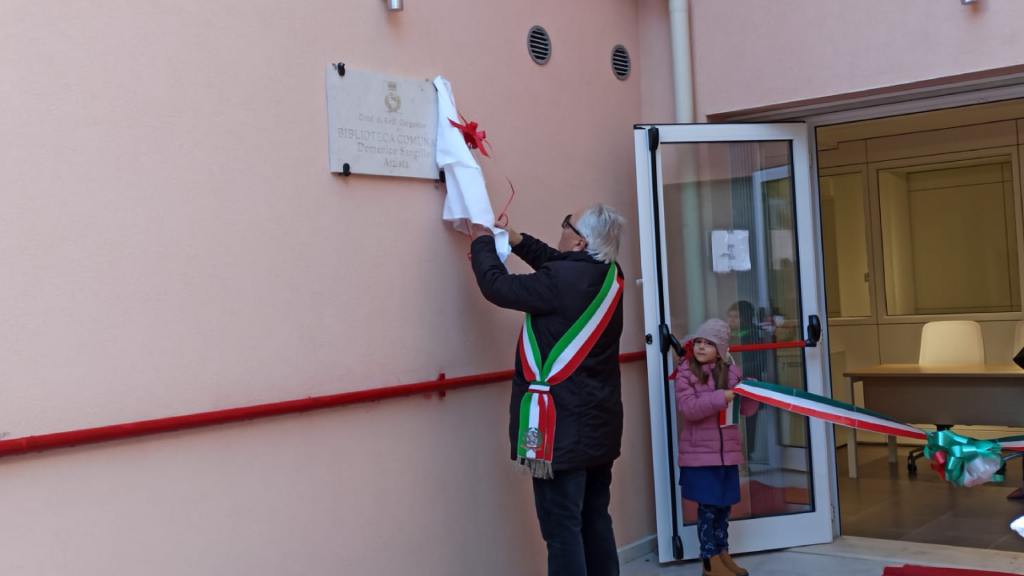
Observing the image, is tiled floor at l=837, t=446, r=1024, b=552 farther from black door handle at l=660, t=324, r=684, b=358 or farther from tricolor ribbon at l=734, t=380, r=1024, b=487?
tricolor ribbon at l=734, t=380, r=1024, b=487

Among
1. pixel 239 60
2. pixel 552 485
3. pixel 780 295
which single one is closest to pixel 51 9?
pixel 239 60

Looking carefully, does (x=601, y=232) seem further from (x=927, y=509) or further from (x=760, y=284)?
(x=927, y=509)

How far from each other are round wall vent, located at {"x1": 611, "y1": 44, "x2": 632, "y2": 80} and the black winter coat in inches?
67.9

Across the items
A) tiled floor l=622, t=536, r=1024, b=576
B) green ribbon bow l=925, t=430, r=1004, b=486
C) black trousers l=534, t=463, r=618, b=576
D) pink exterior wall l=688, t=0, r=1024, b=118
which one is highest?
pink exterior wall l=688, t=0, r=1024, b=118

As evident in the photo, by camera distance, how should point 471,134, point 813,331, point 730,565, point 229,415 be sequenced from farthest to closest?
point 813,331, point 730,565, point 471,134, point 229,415

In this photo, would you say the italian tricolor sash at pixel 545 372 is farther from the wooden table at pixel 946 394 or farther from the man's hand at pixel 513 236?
the wooden table at pixel 946 394

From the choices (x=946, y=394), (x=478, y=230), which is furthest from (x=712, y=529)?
(x=946, y=394)

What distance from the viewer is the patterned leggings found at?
4.69 meters

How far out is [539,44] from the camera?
473 centimetres

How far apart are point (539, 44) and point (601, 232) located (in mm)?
1251

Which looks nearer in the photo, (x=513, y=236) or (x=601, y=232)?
(x=601, y=232)

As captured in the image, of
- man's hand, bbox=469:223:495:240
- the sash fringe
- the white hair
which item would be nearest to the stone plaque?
man's hand, bbox=469:223:495:240

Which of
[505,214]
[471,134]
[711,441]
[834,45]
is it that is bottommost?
[711,441]

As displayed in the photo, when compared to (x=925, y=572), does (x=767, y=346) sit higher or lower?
higher
